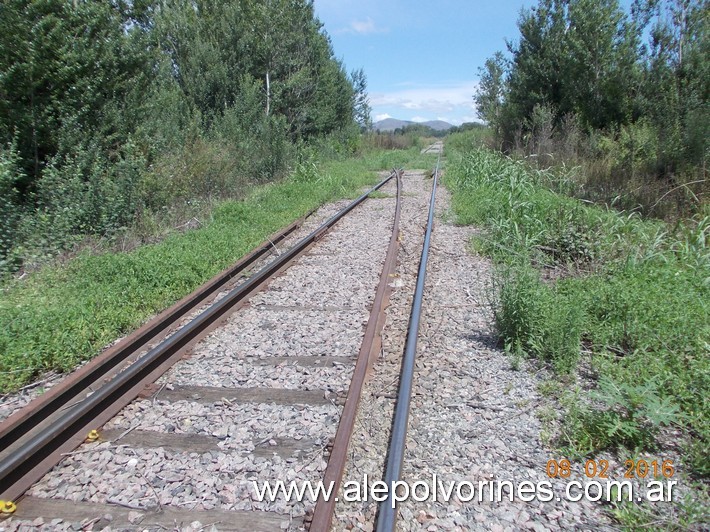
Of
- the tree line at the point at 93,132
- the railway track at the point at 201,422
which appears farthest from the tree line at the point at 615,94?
the tree line at the point at 93,132

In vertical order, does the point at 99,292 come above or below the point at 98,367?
above

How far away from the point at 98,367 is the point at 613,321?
4.42 metres

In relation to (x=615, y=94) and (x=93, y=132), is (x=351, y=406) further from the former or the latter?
(x=615, y=94)

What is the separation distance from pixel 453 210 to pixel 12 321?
8.71 m

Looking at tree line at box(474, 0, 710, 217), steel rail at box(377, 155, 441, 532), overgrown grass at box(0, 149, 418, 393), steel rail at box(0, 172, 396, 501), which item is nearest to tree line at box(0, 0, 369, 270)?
overgrown grass at box(0, 149, 418, 393)

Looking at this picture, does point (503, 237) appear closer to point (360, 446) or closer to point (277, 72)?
point (360, 446)

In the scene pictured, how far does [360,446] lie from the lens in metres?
3.23

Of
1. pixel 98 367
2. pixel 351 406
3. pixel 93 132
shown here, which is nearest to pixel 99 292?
pixel 98 367

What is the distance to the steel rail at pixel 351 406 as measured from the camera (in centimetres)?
257

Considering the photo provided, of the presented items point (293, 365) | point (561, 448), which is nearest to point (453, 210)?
point (293, 365)

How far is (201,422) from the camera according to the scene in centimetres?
347

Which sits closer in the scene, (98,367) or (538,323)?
(98,367)

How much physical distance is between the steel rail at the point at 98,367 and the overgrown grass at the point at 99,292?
1.07 ft
